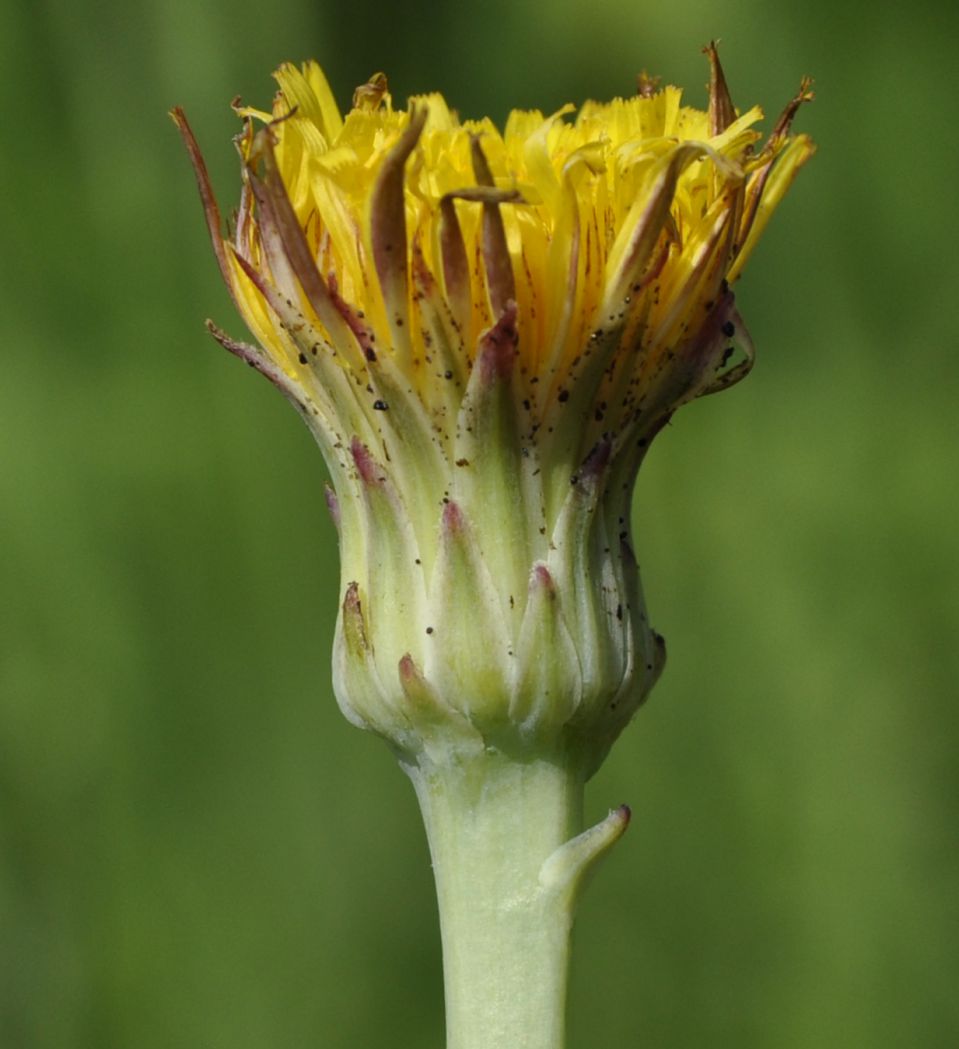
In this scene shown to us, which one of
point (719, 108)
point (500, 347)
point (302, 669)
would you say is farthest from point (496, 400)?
point (302, 669)

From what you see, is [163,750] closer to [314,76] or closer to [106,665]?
[106,665]

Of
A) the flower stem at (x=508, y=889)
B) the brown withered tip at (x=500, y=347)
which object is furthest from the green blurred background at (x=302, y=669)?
the brown withered tip at (x=500, y=347)

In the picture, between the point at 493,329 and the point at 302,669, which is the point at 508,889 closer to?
the point at 493,329

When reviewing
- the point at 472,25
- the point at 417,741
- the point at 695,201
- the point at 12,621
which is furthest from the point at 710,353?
the point at 472,25

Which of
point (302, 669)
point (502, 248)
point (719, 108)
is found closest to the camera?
point (502, 248)

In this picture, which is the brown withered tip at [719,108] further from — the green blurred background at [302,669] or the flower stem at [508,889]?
the green blurred background at [302,669]

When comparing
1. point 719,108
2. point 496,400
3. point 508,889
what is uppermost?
point 719,108
